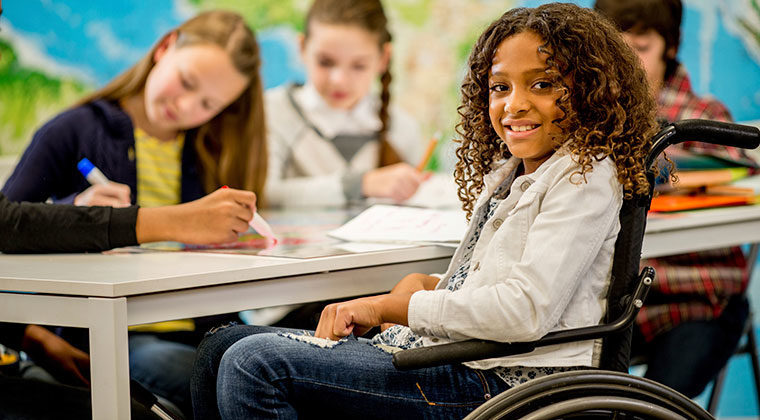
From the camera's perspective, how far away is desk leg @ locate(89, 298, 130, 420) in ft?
3.15

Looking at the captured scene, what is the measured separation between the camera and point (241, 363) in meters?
0.97

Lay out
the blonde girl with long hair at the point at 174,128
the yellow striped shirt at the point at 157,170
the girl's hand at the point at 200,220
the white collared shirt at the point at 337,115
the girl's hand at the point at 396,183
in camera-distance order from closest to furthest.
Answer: the girl's hand at the point at 200,220 < the blonde girl with long hair at the point at 174,128 < the yellow striped shirt at the point at 157,170 < the girl's hand at the point at 396,183 < the white collared shirt at the point at 337,115

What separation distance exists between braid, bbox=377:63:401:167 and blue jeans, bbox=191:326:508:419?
1685 mm

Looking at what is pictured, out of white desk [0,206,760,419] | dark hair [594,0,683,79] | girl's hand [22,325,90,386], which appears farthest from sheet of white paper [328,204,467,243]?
dark hair [594,0,683,79]

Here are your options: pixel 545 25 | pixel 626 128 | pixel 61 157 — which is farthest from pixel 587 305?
pixel 61 157

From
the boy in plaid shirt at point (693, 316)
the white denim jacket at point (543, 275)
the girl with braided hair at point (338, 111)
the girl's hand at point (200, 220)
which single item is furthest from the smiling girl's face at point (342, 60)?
the white denim jacket at point (543, 275)

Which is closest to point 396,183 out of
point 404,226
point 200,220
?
point 404,226

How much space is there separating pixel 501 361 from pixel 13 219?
0.78 m

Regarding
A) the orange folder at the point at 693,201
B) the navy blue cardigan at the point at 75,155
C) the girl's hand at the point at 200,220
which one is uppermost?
the navy blue cardigan at the point at 75,155

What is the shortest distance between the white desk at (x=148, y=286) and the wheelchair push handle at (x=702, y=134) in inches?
16.5

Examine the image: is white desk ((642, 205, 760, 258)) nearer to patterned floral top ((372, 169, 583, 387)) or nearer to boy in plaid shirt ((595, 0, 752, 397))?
boy in plaid shirt ((595, 0, 752, 397))

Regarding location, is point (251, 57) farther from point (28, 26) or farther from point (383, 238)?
point (383, 238)

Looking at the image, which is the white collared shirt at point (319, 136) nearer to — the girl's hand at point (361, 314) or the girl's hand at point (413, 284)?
the girl's hand at point (413, 284)

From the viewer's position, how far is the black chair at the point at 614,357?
86 cm
